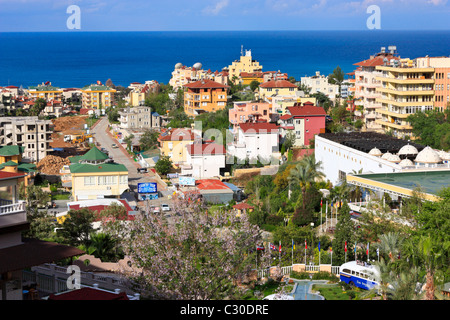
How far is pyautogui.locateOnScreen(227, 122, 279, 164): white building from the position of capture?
46.4m

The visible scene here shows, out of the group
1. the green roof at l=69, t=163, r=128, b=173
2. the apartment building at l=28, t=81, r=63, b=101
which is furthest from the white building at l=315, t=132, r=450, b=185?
the apartment building at l=28, t=81, r=63, b=101

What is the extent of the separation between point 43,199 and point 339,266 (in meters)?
19.8

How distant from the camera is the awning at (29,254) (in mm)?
10688

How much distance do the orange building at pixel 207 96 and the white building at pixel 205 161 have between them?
2142cm

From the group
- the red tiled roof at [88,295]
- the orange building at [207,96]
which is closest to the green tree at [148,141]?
the orange building at [207,96]

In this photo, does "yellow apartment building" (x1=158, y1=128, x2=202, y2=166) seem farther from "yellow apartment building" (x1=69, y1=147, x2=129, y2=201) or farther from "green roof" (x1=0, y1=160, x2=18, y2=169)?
"green roof" (x1=0, y1=160, x2=18, y2=169)

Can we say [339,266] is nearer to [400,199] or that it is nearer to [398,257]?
[398,257]

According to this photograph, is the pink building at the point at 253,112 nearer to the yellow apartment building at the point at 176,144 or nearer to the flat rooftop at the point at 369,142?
the yellow apartment building at the point at 176,144

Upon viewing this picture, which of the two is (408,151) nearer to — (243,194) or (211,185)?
(243,194)

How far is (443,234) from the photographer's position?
62.0 ft

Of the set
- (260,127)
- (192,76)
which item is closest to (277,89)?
(260,127)

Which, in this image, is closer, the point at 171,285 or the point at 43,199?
the point at 171,285
